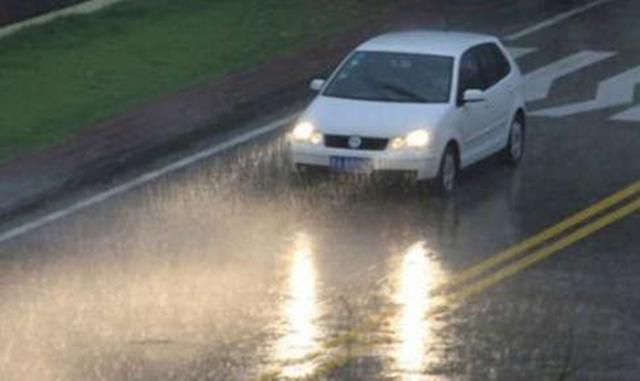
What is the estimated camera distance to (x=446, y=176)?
24484 millimetres

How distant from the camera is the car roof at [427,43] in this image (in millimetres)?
25756

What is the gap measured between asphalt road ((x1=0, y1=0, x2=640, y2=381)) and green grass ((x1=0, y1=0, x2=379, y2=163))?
2.64 m

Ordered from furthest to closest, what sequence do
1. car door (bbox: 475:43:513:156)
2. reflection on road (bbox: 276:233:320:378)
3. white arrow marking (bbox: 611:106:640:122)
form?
white arrow marking (bbox: 611:106:640:122) < car door (bbox: 475:43:513:156) < reflection on road (bbox: 276:233:320:378)

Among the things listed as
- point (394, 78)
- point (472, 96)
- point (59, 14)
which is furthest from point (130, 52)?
point (472, 96)

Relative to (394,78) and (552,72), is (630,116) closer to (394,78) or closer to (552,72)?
(552,72)

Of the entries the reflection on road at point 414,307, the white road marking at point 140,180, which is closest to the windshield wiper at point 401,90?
the white road marking at point 140,180

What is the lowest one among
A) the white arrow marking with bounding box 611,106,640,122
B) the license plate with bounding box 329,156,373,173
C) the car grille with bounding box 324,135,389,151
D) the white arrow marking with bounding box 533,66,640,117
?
the white arrow marking with bounding box 533,66,640,117

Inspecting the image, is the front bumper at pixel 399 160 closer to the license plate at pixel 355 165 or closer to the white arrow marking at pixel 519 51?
the license plate at pixel 355 165

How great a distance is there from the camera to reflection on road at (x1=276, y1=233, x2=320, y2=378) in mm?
17094

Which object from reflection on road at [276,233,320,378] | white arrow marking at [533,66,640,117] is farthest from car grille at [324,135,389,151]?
white arrow marking at [533,66,640,117]

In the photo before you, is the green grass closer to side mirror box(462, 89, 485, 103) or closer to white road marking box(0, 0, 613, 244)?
white road marking box(0, 0, 613, 244)

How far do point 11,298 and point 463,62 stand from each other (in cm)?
809

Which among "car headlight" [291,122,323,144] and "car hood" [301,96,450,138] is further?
"car headlight" [291,122,323,144]

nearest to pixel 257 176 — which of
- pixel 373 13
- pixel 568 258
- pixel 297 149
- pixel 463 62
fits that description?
pixel 297 149
